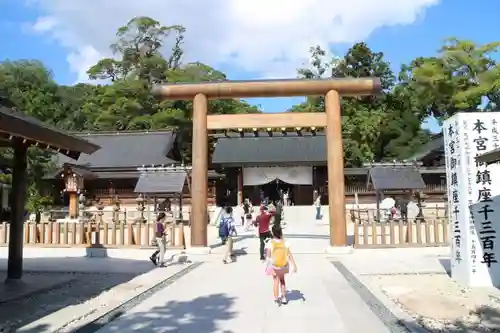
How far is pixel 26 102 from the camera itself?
35156mm

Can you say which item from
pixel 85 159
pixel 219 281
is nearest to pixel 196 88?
pixel 219 281

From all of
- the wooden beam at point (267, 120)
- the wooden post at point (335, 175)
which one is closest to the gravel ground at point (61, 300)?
the wooden beam at point (267, 120)

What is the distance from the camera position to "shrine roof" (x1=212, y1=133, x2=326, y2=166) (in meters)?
38.1

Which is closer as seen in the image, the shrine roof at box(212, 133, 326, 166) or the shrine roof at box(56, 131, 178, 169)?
the shrine roof at box(212, 133, 326, 166)

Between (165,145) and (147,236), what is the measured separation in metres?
25.7

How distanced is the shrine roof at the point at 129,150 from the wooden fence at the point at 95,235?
22.3 metres

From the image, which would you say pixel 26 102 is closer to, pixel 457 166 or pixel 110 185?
pixel 110 185

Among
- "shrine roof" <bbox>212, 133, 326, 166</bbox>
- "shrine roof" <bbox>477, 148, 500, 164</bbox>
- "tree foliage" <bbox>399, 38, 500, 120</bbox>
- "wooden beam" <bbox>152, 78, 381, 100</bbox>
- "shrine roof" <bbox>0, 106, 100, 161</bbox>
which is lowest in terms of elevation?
"shrine roof" <bbox>477, 148, 500, 164</bbox>

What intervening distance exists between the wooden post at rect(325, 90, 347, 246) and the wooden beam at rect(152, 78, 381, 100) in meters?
0.33

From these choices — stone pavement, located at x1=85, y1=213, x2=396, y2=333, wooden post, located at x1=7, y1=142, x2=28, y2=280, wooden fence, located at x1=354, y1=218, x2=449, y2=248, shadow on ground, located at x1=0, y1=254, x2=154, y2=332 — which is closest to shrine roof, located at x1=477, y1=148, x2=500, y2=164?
stone pavement, located at x1=85, y1=213, x2=396, y2=333

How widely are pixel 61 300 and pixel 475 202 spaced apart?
7.34 metres

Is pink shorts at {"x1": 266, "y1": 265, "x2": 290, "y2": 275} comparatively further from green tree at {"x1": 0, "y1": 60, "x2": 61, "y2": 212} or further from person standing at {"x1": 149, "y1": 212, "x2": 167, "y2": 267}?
green tree at {"x1": 0, "y1": 60, "x2": 61, "y2": 212}

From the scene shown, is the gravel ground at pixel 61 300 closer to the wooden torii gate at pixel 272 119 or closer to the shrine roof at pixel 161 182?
the wooden torii gate at pixel 272 119

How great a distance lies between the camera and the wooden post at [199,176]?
1401cm
